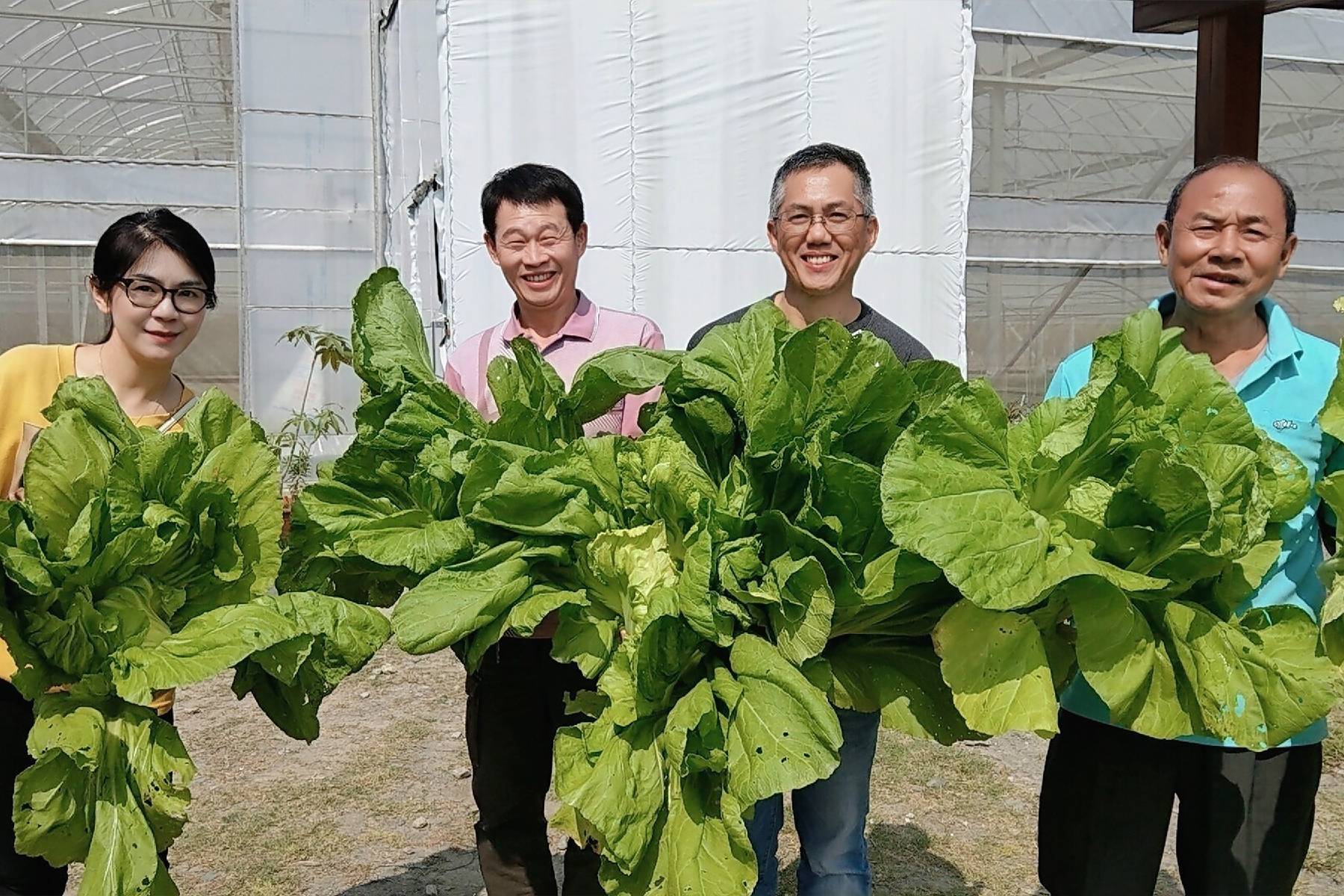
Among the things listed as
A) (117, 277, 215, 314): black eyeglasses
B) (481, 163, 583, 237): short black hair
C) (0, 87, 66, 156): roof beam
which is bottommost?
(117, 277, 215, 314): black eyeglasses

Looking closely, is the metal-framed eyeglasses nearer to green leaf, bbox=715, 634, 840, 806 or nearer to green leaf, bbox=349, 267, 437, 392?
green leaf, bbox=349, 267, 437, 392

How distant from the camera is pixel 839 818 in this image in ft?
8.11

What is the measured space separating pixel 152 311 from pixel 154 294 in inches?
1.5

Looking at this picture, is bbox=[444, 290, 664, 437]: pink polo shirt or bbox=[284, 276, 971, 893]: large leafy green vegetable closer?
bbox=[284, 276, 971, 893]: large leafy green vegetable

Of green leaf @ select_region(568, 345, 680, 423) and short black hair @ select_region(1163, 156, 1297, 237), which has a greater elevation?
short black hair @ select_region(1163, 156, 1297, 237)

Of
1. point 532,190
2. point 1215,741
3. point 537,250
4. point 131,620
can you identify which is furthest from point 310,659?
point 1215,741

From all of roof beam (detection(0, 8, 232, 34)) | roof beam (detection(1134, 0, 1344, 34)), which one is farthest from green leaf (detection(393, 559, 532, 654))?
roof beam (detection(0, 8, 232, 34))

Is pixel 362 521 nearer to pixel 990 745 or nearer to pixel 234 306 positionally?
pixel 990 745

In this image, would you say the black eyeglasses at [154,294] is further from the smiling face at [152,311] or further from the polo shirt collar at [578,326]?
the polo shirt collar at [578,326]

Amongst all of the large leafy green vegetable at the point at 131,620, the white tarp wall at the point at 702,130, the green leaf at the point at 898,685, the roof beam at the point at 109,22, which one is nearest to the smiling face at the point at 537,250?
the large leafy green vegetable at the point at 131,620

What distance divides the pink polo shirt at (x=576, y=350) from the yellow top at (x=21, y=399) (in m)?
0.77

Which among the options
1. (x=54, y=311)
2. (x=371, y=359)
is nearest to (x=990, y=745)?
(x=371, y=359)

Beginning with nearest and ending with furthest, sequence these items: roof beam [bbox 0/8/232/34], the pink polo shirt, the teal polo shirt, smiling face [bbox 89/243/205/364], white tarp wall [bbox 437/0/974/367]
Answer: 1. the teal polo shirt
2. smiling face [bbox 89/243/205/364]
3. the pink polo shirt
4. white tarp wall [bbox 437/0/974/367]
5. roof beam [bbox 0/8/232/34]

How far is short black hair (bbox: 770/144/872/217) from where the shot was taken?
104 inches
